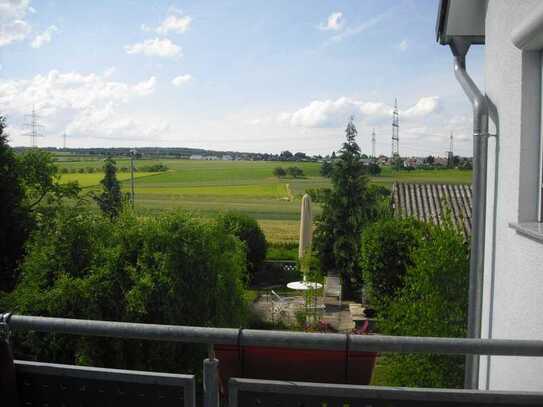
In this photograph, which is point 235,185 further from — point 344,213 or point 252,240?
point 252,240

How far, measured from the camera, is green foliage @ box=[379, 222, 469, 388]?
6.29 metres

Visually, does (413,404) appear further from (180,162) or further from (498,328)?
(180,162)

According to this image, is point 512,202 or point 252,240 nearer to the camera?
point 512,202

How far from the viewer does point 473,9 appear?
4242mm

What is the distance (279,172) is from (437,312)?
51.7m

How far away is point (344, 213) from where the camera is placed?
25922mm

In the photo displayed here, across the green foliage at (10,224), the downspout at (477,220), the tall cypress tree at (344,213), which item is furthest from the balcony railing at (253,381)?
the tall cypress tree at (344,213)

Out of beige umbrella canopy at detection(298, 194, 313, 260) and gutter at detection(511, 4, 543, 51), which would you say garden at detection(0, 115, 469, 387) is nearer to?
gutter at detection(511, 4, 543, 51)

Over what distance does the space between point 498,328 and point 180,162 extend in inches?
2653

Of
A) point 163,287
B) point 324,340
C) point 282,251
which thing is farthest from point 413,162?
point 324,340

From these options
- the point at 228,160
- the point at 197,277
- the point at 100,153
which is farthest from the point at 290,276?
the point at 228,160

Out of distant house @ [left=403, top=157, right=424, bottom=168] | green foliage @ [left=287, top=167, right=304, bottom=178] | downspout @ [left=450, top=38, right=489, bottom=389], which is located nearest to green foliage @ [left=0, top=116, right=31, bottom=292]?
downspout @ [left=450, top=38, right=489, bottom=389]

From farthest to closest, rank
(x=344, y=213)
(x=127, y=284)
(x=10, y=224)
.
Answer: (x=344, y=213)
(x=10, y=224)
(x=127, y=284)

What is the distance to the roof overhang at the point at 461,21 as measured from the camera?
419 centimetres
